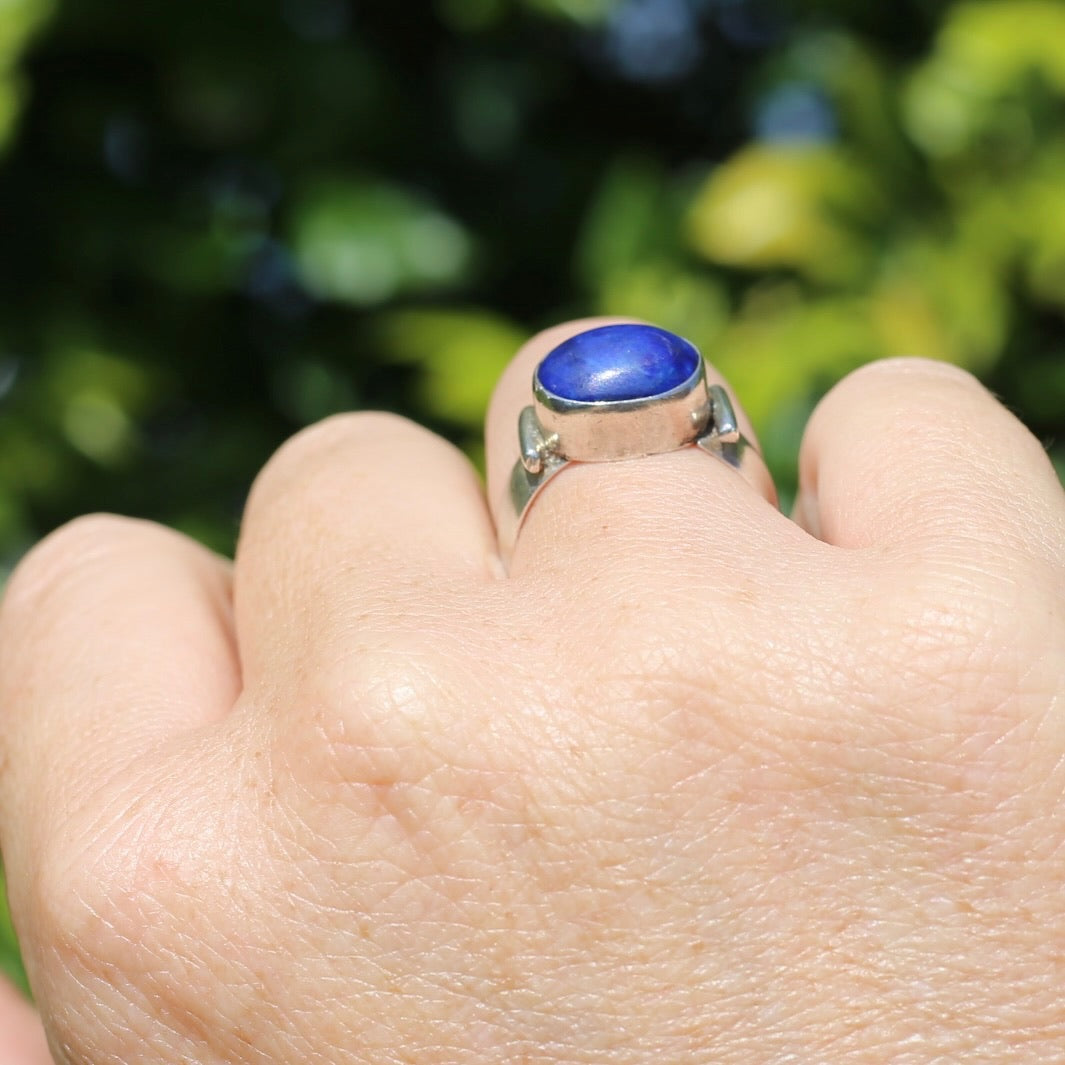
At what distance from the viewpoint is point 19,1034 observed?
3.32 ft

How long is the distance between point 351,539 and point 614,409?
0.20m

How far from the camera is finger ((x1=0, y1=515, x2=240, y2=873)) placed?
88 centimetres

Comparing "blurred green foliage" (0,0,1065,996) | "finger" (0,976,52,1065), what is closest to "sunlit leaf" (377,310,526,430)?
"blurred green foliage" (0,0,1065,996)

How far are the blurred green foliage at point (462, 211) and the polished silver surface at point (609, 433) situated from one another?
21.9 inches

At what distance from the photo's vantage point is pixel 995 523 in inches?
32.7

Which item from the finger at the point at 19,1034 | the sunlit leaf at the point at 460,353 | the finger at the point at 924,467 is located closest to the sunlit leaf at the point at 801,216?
the sunlit leaf at the point at 460,353

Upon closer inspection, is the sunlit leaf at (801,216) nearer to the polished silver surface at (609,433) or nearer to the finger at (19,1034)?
the polished silver surface at (609,433)

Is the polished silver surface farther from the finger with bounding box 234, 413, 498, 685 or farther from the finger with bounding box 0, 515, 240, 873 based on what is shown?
the finger with bounding box 0, 515, 240, 873

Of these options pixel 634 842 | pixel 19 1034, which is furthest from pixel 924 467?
pixel 19 1034

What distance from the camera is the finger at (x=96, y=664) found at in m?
0.88

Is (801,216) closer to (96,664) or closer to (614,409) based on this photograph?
(614,409)

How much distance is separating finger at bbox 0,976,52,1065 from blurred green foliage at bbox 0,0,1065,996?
0.90 m

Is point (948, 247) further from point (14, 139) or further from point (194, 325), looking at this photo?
point (14, 139)

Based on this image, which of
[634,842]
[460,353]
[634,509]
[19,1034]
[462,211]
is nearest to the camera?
[634,842]
